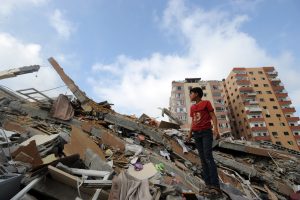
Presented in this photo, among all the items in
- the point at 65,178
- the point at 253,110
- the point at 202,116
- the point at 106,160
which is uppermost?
the point at 253,110

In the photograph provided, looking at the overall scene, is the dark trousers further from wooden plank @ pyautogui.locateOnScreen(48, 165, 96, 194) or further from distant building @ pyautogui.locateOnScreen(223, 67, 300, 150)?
distant building @ pyautogui.locateOnScreen(223, 67, 300, 150)

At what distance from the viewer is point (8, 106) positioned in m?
8.57

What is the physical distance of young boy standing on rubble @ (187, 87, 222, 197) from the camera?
3.95 m

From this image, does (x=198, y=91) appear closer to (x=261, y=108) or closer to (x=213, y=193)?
(x=213, y=193)

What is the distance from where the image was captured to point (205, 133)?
Answer: 4211 mm

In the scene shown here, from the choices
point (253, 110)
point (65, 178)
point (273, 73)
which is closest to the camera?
point (65, 178)

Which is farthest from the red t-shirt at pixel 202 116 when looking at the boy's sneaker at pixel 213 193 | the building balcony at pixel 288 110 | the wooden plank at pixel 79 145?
the building balcony at pixel 288 110

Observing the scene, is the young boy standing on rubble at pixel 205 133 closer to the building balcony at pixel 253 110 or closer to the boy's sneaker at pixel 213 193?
the boy's sneaker at pixel 213 193

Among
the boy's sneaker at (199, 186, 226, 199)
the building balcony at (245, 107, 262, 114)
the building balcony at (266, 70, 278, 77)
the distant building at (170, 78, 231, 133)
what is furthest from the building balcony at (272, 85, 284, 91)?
the boy's sneaker at (199, 186, 226, 199)

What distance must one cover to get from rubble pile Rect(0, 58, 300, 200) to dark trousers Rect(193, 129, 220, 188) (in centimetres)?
30

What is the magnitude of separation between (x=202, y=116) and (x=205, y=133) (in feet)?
1.13

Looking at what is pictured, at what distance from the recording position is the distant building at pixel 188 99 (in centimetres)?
5373

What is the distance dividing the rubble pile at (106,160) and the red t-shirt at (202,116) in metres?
1.14

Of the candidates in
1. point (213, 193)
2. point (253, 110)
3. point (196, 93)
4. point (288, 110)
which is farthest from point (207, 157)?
point (288, 110)
